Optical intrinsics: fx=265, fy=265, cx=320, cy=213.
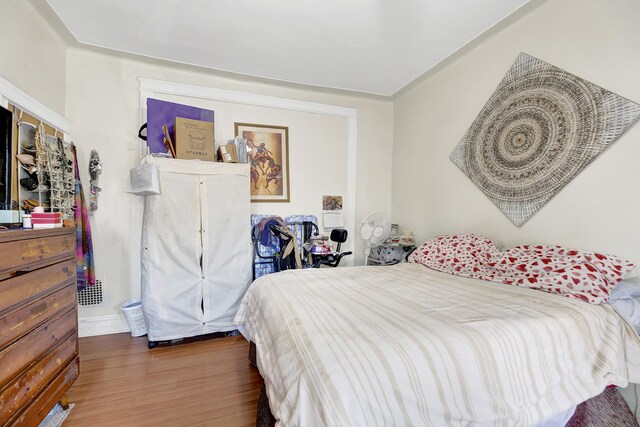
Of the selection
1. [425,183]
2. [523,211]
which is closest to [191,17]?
[425,183]

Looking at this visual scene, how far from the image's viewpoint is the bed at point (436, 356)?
83cm

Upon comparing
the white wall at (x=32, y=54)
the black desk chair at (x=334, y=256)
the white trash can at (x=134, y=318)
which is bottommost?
the white trash can at (x=134, y=318)

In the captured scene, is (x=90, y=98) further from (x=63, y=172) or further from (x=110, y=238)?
(x=110, y=238)

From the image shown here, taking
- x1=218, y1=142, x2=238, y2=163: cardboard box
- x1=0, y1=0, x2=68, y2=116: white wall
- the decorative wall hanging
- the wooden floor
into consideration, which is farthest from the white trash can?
the decorative wall hanging

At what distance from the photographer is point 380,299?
1486 mm

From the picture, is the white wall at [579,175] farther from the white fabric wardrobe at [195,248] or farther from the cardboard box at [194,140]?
the cardboard box at [194,140]

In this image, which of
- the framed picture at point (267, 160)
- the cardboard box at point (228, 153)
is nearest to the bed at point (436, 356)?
the cardboard box at point (228, 153)

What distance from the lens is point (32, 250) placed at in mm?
1264

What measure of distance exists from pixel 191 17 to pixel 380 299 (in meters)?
2.48

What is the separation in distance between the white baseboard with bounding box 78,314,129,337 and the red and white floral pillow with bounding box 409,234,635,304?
3044mm

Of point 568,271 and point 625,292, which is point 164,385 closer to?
point 568,271

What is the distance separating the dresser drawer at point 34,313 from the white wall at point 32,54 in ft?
4.95

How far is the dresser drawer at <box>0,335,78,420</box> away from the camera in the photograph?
3.55 ft

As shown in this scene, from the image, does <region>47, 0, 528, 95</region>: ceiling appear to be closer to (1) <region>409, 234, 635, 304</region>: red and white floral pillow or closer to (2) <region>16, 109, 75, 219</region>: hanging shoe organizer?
(2) <region>16, 109, 75, 219</region>: hanging shoe organizer
